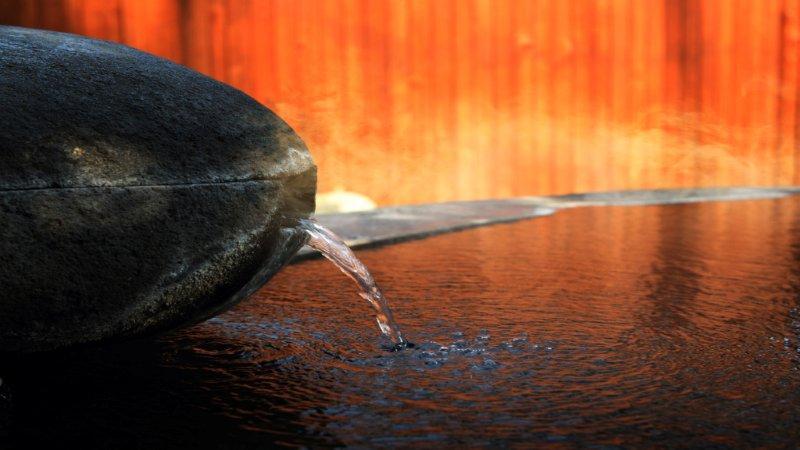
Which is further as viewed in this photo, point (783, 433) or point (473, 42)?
point (473, 42)

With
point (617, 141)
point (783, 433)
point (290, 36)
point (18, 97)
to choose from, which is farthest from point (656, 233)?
point (18, 97)

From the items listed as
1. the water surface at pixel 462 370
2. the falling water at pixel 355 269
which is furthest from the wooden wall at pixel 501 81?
the falling water at pixel 355 269

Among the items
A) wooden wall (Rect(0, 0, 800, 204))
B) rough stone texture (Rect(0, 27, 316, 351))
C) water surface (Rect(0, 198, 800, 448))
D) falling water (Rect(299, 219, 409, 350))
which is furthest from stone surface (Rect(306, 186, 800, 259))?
rough stone texture (Rect(0, 27, 316, 351))

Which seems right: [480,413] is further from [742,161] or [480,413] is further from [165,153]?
[742,161]

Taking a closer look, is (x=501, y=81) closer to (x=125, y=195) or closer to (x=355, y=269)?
(x=355, y=269)

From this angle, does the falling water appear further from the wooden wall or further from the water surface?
the wooden wall

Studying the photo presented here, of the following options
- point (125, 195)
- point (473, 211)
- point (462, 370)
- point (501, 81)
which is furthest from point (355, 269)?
point (501, 81)

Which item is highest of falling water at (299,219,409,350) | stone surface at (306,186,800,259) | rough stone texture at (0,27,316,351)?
rough stone texture at (0,27,316,351)
